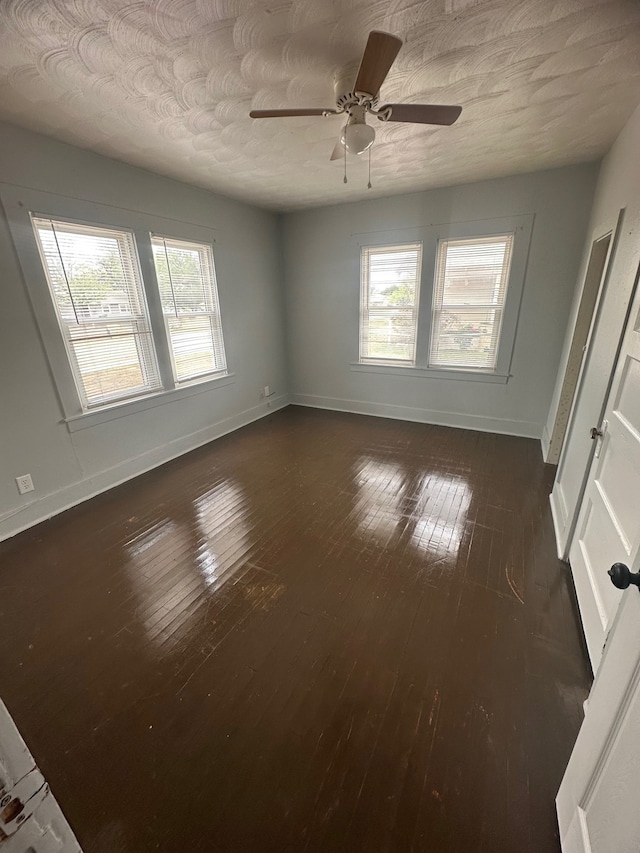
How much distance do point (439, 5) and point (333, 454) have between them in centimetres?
303

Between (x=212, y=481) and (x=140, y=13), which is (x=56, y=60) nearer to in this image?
(x=140, y=13)

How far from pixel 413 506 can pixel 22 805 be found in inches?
98.4

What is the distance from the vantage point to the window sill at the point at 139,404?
2.79m

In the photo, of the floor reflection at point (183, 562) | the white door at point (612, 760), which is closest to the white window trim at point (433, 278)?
the floor reflection at point (183, 562)

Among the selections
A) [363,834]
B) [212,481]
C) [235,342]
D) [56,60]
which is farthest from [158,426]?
[363,834]

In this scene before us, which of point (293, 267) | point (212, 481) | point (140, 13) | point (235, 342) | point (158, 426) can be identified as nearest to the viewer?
point (140, 13)

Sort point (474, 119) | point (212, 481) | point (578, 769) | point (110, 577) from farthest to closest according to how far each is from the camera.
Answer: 1. point (212, 481)
2. point (474, 119)
3. point (110, 577)
4. point (578, 769)

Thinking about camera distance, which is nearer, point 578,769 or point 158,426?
point 578,769

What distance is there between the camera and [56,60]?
1.59m

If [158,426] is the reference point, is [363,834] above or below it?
below

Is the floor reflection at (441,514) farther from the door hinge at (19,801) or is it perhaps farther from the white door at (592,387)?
the door hinge at (19,801)

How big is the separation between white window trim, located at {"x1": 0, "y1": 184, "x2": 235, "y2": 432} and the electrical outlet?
45 cm

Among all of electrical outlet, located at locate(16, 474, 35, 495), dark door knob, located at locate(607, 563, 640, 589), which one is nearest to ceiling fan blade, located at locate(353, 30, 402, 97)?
dark door knob, located at locate(607, 563, 640, 589)

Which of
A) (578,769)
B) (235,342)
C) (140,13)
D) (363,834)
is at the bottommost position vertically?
(363,834)
